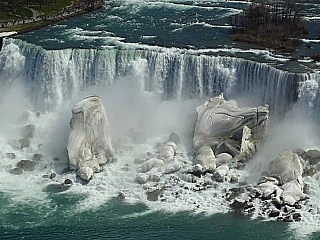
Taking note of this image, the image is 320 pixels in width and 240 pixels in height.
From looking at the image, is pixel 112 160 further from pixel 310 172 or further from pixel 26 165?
pixel 310 172

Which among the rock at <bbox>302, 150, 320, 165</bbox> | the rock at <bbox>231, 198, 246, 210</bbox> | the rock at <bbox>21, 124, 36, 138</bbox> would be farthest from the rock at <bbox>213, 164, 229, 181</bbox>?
the rock at <bbox>21, 124, 36, 138</bbox>

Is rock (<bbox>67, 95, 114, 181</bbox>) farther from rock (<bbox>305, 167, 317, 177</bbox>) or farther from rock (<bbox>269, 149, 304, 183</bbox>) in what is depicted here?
rock (<bbox>305, 167, 317, 177</bbox>)

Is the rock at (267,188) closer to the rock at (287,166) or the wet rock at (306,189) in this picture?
the rock at (287,166)

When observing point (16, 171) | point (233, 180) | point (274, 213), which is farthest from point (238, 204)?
point (16, 171)

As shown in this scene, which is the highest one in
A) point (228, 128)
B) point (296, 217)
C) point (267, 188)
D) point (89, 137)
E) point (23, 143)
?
point (228, 128)

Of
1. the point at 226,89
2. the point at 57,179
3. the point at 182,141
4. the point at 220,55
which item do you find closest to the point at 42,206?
the point at 57,179

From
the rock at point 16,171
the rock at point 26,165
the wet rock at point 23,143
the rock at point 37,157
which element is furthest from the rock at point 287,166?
the wet rock at point 23,143

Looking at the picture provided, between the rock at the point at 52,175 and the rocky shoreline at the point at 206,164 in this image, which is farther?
the rock at the point at 52,175
